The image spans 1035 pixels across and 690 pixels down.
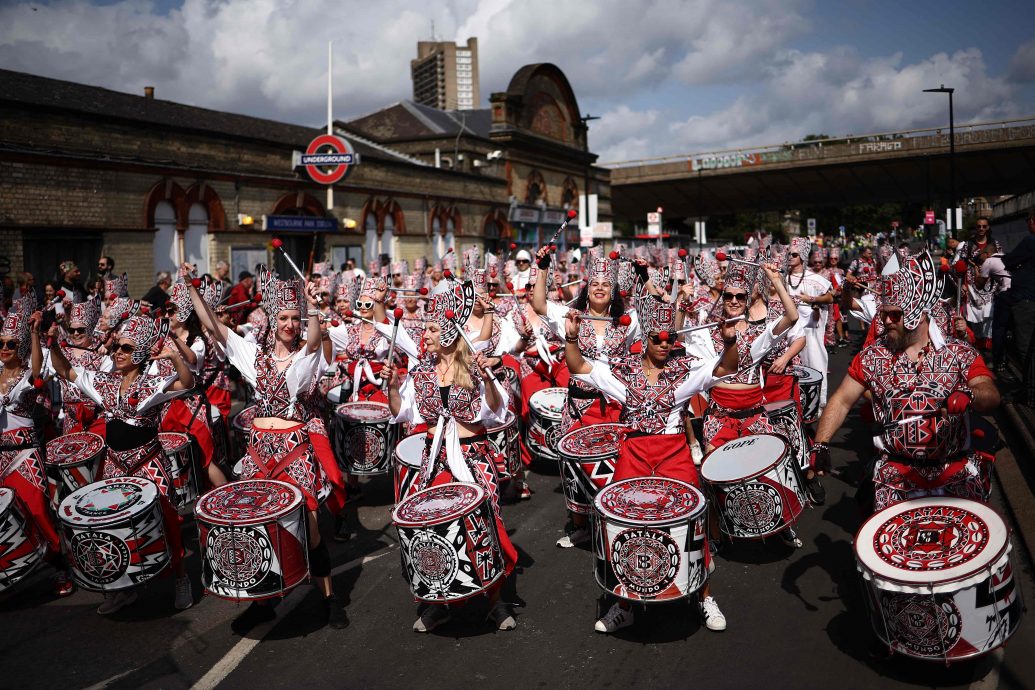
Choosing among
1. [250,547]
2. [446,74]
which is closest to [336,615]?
[250,547]

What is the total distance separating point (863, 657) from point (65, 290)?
448 inches

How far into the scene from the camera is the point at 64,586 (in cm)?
609

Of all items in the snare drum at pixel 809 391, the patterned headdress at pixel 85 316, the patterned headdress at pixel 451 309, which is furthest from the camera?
the snare drum at pixel 809 391

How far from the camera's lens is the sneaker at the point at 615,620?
511 cm

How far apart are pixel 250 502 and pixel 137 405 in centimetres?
152

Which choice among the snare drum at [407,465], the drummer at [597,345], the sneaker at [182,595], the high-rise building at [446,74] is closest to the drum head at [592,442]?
the drummer at [597,345]

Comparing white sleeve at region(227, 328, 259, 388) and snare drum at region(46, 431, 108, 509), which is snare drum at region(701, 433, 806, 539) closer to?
white sleeve at region(227, 328, 259, 388)

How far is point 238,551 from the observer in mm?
4762

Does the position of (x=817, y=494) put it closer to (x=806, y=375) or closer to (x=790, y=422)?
(x=790, y=422)

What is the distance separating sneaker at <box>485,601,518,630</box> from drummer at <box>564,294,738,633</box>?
0.54 metres

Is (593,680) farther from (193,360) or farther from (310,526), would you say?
(193,360)

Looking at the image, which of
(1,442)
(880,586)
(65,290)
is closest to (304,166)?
(65,290)

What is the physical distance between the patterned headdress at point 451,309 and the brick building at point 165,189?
4918mm

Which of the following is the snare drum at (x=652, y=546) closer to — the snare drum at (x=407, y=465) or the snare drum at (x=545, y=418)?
the snare drum at (x=407, y=465)
